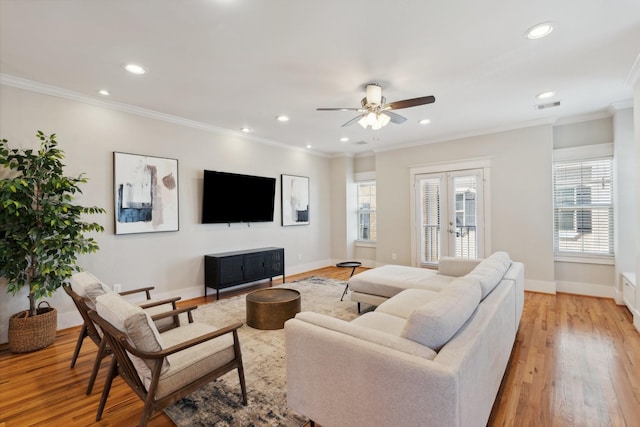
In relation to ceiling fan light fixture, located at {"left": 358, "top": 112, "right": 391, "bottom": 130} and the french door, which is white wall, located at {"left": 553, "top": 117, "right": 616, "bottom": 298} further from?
ceiling fan light fixture, located at {"left": 358, "top": 112, "right": 391, "bottom": 130}

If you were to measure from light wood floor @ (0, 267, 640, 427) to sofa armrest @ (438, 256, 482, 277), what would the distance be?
86cm

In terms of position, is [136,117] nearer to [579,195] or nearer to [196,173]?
[196,173]

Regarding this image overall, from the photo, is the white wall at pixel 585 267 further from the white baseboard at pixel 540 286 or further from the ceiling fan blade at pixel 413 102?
the ceiling fan blade at pixel 413 102

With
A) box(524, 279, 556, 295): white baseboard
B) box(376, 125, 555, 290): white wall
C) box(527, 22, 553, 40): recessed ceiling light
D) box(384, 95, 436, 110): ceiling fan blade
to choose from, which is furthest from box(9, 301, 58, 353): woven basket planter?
box(524, 279, 556, 295): white baseboard

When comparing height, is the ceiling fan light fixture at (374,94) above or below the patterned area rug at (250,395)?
above

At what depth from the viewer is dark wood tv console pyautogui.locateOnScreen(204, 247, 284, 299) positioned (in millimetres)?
4641

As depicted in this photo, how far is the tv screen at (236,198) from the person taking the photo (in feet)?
15.9

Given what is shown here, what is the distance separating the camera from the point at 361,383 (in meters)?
1.45

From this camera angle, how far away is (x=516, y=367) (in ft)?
8.48

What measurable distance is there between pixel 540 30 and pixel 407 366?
2.77 metres

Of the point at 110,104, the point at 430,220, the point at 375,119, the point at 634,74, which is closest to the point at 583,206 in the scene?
the point at 634,74

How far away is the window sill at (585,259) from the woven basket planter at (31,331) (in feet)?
22.6

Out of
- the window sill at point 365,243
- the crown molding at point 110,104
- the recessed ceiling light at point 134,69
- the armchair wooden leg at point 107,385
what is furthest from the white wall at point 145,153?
the armchair wooden leg at point 107,385

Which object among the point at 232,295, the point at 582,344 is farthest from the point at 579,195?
the point at 232,295
